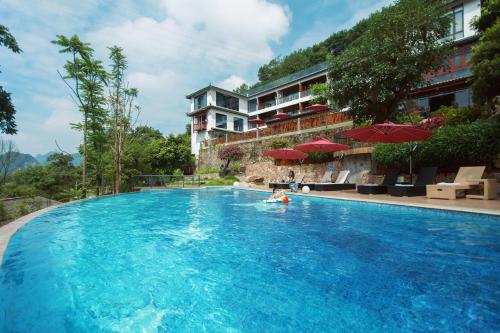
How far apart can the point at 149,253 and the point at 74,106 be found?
12287 mm

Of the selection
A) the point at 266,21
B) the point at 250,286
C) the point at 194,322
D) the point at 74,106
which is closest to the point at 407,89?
the point at 266,21

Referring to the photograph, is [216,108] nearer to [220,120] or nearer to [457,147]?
[220,120]

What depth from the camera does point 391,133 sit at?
9.39 m

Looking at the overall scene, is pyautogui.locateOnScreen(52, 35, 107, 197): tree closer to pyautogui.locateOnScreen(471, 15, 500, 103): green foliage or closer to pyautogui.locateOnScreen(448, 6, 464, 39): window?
pyautogui.locateOnScreen(471, 15, 500, 103): green foliage

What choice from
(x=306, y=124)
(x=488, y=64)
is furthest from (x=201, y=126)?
(x=488, y=64)

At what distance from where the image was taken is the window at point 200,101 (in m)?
35.0

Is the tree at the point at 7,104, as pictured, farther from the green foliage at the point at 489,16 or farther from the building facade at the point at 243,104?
the green foliage at the point at 489,16

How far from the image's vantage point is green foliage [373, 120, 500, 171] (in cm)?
868

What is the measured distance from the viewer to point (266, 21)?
11.8m

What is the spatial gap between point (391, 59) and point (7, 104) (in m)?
17.3

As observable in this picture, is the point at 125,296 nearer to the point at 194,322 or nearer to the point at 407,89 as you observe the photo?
the point at 194,322

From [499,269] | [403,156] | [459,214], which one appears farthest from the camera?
[403,156]

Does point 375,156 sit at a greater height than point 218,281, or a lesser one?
greater

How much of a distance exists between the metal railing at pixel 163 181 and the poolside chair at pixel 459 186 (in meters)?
15.7
